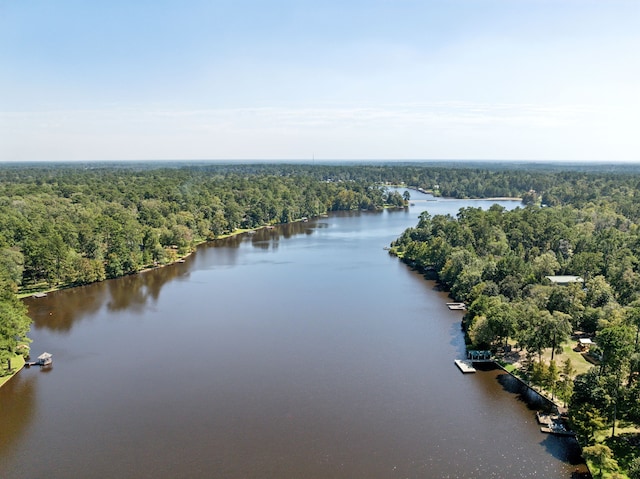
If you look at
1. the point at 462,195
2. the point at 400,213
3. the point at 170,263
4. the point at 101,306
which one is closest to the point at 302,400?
the point at 101,306

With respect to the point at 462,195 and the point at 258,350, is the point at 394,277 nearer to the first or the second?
the point at 258,350

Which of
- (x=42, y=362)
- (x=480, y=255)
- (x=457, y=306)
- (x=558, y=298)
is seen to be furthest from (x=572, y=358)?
(x=42, y=362)

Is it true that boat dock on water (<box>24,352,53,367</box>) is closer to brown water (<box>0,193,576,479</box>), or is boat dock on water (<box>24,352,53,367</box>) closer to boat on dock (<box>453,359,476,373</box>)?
brown water (<box>0,193,576,479</box>)

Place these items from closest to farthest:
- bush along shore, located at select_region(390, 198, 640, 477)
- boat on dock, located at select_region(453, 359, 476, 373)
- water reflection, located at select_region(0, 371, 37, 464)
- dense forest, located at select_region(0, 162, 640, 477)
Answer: bush along shore, located at select_region(390, 198, 640, 477) < water reflection, located at select_region(0, 371, 37, 464) < dense forest, located at select_region(0, 162, 640, 477) < boat on dock, located at select_region(453, 359, 476, 373)

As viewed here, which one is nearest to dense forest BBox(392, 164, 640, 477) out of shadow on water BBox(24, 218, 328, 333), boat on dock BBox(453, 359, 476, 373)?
boat on dock BBox(453, 359, 476, 373)

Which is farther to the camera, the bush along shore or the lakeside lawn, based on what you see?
the lakeside lawn

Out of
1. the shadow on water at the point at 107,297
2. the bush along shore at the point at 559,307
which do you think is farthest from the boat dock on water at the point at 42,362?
the bush along shore at the point at 559,307

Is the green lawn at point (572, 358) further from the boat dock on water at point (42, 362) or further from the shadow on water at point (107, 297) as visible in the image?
the shadow on water at point (107, 297)
